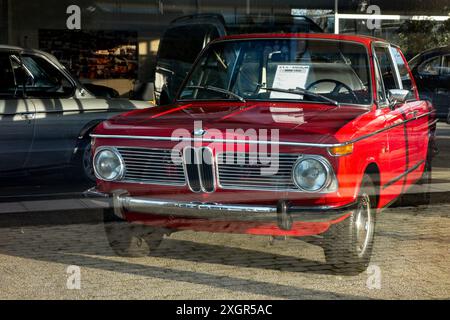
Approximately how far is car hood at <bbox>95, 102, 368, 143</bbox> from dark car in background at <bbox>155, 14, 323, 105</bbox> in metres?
6.48

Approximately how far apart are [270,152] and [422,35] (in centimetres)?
1040

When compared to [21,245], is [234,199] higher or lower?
higher

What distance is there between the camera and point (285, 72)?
675 cm

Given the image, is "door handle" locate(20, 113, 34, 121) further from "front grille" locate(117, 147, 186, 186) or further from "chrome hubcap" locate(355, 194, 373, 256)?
"chrome hubcap" locate(355, 194, 373, 256)

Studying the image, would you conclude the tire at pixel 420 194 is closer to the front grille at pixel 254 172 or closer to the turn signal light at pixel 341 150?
the turn signal light at pixel 341 150

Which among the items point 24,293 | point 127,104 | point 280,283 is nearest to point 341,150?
point 280,283

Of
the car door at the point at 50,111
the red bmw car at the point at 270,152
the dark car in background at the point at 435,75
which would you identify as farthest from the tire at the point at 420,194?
the dark car in background at the point at 435,75

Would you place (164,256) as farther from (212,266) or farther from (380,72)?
(380,72)

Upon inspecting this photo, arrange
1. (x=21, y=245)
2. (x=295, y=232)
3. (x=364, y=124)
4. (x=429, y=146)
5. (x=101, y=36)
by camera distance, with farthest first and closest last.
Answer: (x=101, y=36)
(x=429, y=146)
(x=21, y=245)
(x=364, y=124)
(x=295, y=232)

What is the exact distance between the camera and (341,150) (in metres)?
5.44

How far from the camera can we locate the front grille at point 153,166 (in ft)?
18.9
